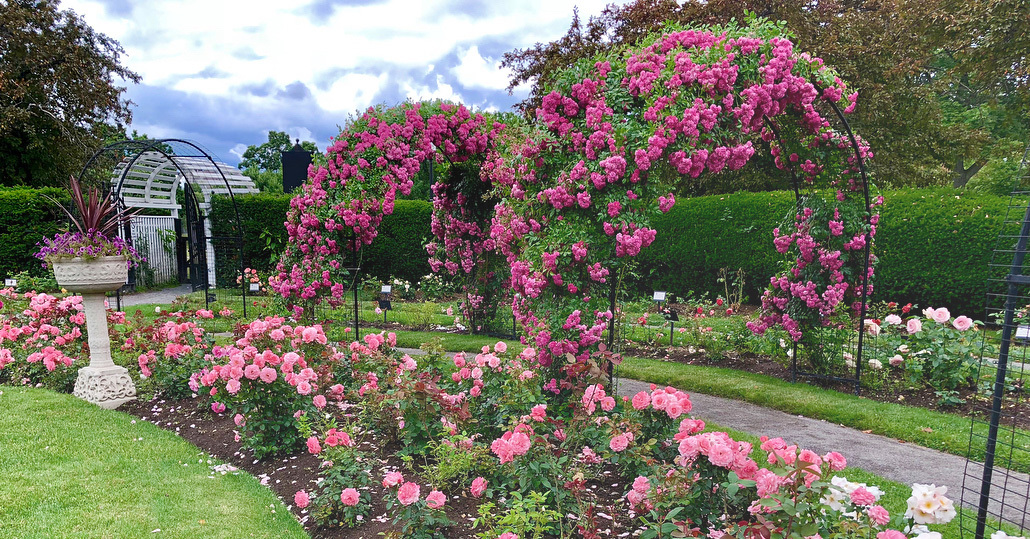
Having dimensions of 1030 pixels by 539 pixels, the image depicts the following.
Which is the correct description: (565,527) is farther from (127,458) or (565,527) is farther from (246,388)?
(127,458)

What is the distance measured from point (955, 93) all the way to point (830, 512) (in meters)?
19.1

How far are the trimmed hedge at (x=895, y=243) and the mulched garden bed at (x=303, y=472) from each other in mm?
3998

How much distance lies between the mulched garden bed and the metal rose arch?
2.36ft

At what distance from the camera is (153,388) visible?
17.4 ft

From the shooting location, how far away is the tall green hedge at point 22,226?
12594mm

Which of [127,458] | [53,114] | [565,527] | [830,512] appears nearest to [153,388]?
[127,458]

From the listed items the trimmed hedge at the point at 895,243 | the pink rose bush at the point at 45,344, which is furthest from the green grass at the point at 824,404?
the pink rose bush at the point at 45,344

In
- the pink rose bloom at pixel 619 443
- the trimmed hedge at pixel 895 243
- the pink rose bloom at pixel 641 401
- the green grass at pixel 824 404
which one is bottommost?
the green grass at pixel 824 404

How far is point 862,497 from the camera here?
80.0 inches

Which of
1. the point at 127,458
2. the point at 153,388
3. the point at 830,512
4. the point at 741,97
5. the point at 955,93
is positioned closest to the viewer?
the point at 830,512

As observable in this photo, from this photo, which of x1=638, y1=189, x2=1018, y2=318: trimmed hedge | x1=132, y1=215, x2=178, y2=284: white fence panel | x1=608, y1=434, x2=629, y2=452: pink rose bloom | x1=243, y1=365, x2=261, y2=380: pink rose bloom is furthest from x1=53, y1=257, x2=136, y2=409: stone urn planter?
x1=132, y1=215, x2=178, y2=284: white fence panel

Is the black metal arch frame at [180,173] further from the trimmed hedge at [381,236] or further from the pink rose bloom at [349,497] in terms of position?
the pink rose bloom at [349,497]

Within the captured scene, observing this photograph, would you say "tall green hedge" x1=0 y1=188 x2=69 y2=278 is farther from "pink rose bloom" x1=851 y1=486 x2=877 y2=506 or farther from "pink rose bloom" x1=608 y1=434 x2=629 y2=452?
"pink rose bloom" x1=851 y1=486 x2=877 y2=506

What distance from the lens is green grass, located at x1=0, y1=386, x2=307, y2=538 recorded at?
9.76ft
